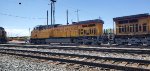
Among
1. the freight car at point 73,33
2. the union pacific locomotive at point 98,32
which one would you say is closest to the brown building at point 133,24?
the union pacific locomotive at point 98,32

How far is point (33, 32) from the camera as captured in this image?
122 feet

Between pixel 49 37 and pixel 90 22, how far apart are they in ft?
28.7

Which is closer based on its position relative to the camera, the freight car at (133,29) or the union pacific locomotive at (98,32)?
the freight car at (133,29)

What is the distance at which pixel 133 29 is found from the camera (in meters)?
22.7

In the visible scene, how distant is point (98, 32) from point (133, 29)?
502 centimetres

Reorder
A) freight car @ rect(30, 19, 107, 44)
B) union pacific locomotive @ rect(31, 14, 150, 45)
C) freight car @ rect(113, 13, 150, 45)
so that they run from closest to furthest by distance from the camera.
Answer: freight car @ rect(113, 13, 150, 45), union pacific locomotive @ rect(31, 14, 150, 45), freight car @ rect(30, 19, 107, 44)

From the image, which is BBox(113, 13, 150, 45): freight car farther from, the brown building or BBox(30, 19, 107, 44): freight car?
BBox(30, 19, 107, 44): freight car

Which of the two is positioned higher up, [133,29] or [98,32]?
[133,29]

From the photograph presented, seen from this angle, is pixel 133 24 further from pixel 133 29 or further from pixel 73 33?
pixel 73 33

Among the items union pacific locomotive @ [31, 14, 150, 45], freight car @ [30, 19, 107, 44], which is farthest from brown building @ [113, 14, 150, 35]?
freight car @ [30, 19, 107, 44]

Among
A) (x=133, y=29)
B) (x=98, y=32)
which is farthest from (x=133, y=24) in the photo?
(x=98, y=32)

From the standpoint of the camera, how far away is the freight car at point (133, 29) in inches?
846

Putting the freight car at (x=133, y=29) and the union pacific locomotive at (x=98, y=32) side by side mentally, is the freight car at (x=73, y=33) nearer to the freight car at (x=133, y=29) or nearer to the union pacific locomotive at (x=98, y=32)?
the union pacific locomotive at (x=98, y=32)

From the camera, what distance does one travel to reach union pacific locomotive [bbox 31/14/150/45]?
21891 mm
